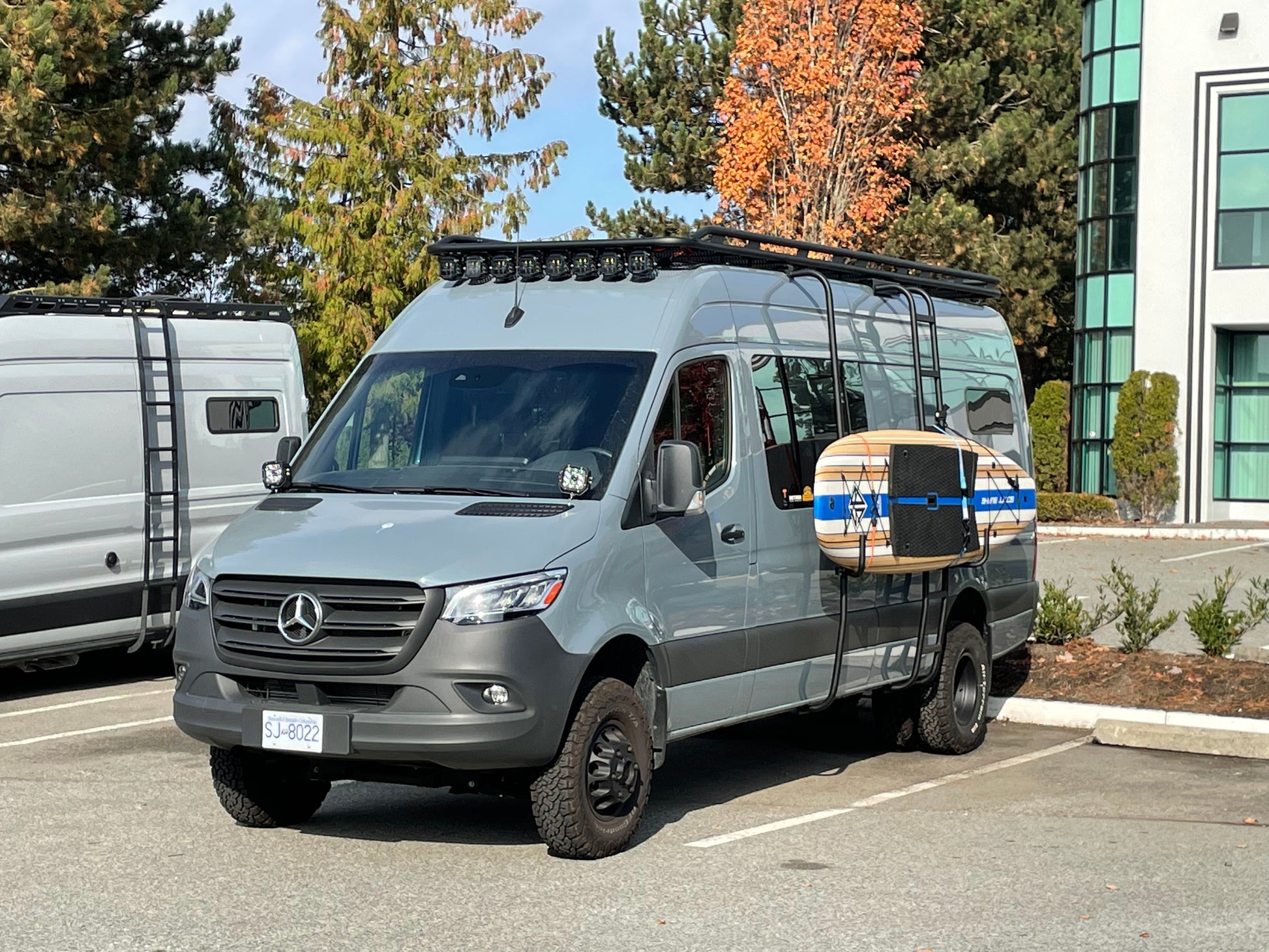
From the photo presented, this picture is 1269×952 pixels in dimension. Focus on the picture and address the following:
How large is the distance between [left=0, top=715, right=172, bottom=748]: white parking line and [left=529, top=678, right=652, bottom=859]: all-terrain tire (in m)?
4.62

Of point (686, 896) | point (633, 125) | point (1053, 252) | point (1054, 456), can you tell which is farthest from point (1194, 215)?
point (686, 896)

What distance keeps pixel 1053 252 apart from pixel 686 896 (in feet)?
131

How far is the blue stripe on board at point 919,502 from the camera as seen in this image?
9.23 m

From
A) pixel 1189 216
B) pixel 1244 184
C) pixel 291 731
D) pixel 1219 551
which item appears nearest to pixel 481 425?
pixel 291 731

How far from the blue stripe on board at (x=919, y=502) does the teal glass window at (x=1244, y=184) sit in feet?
79.2

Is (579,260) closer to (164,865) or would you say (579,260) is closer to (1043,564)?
(164,865)

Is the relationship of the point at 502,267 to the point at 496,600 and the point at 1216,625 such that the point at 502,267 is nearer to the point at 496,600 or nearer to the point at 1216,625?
the point at 496,600

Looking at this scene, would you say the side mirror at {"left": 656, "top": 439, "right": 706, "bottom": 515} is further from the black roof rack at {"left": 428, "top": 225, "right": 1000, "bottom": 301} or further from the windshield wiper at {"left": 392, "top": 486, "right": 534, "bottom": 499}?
the black roof rack at {"left": 428, "top": 225, "right": 1000, "bottom": 301}

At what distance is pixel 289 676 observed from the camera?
24.9 feet

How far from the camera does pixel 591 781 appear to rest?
25.6 ft

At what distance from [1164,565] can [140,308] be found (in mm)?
15976

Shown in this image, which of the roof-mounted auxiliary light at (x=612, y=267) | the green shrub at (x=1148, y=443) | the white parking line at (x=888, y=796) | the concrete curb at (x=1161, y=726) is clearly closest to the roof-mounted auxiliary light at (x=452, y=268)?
the roof-mounted auxiliary light at (x=612, y=267)

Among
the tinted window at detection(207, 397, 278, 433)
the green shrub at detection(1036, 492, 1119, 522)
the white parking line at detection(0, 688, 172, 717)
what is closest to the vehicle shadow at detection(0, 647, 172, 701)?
the white parking line at detection(0, 688, 172, 717)

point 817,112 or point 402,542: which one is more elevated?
point 817,112
